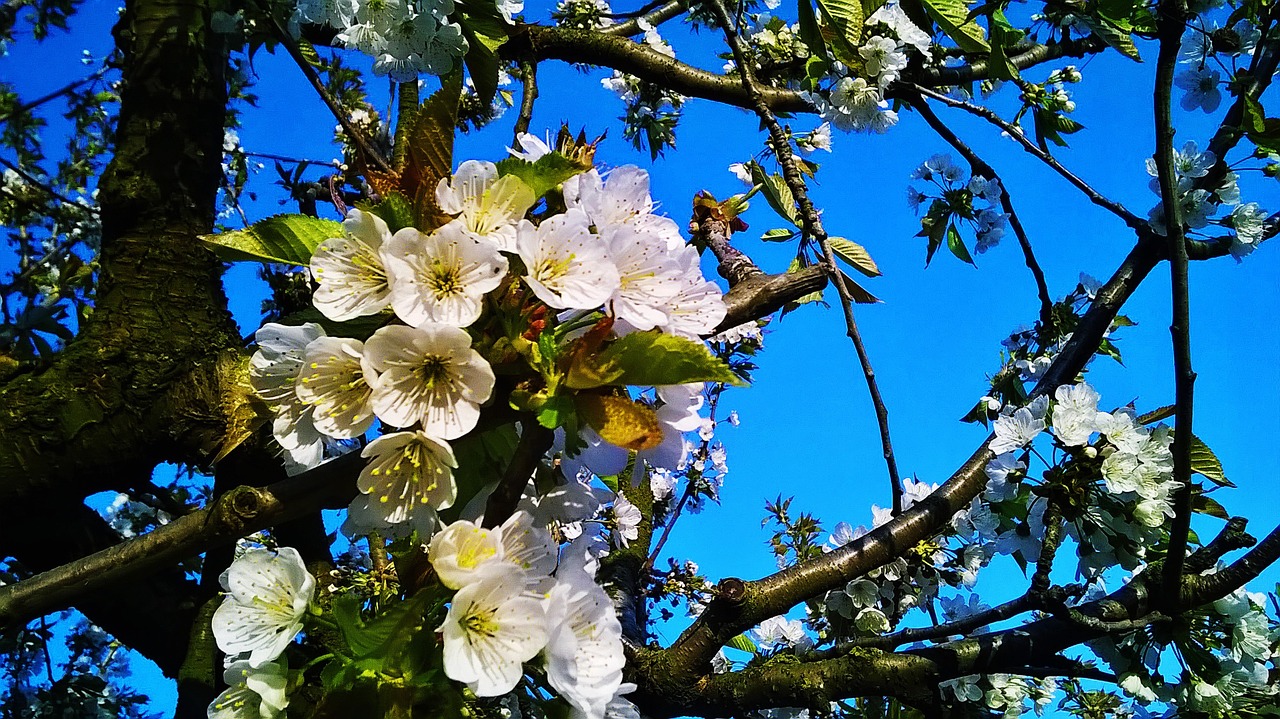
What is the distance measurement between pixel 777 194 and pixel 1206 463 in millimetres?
1105

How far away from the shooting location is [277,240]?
2.79 ft

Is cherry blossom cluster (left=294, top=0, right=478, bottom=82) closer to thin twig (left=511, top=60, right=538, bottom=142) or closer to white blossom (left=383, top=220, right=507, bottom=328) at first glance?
thin twig (left=511, top=60, right=538, bottom=142)

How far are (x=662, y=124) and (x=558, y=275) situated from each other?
8.71 ft

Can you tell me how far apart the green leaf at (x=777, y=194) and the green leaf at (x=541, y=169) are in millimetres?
821

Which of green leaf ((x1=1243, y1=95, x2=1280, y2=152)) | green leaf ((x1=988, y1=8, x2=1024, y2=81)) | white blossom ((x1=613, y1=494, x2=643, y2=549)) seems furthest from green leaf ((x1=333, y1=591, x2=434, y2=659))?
green leaf ((x1=1243, y1=95, x2=1280, y2=152))

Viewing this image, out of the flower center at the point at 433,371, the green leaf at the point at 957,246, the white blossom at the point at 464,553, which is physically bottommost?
the white blossom at the point at 464,553

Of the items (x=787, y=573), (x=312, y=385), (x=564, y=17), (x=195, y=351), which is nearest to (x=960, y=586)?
(x=787, y=573)

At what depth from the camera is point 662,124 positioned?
326 cm

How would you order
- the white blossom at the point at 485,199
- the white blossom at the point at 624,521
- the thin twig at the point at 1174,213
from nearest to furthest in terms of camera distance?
1. the white blossom at the point at 485,199
2. the thin twig at the point at 1174,213
3. the white blossom at the point at 624,521

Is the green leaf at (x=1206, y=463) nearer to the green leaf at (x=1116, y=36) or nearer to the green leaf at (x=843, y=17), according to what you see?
the green leaf at (x=1116, y=36)

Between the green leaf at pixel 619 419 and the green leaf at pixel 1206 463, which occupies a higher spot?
the green leaf at pixel 1206 463

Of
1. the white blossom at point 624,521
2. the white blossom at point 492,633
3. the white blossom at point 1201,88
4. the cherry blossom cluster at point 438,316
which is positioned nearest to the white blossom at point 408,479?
the cherry blossom cluster at point 438,316

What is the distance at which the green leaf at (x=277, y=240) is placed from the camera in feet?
2.73

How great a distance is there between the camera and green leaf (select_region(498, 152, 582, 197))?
82 centimetres
